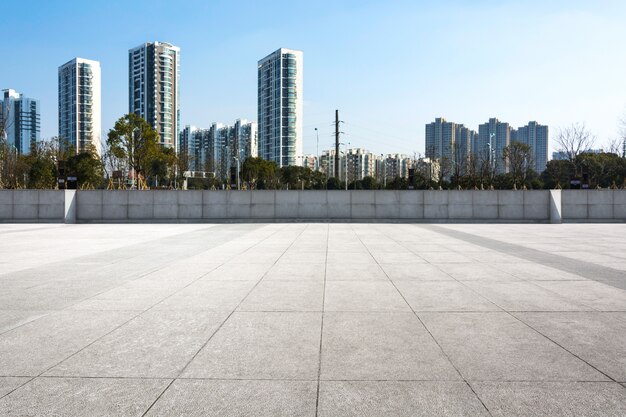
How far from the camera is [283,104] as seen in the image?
4670 inches

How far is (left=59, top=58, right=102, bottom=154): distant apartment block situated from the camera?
117 metres

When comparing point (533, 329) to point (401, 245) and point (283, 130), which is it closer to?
point (401, 245)

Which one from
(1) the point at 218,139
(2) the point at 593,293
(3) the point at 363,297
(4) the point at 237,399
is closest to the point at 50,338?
(4) the point at 237,399

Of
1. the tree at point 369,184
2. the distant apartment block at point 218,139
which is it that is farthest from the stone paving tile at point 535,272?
the distant apartment block at point 218,139

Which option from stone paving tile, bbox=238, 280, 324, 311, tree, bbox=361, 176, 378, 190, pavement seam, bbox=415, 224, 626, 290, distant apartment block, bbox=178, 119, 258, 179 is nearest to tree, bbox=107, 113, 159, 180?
tree, bbox=361, 176, 378, 190

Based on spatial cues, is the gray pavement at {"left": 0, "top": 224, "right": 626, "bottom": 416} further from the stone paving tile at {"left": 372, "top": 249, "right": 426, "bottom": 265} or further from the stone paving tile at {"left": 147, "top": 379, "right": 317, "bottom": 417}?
the stone paving tile at {"left": 372, "top": 249, "right": 426, "bottom": 265}

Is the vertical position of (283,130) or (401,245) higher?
(283,130)

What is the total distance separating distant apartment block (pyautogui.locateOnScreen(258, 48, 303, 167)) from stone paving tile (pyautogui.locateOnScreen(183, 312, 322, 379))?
115 m

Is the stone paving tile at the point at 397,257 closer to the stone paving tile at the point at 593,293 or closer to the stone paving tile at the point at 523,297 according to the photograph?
the stone paving tile at the point at 523,297

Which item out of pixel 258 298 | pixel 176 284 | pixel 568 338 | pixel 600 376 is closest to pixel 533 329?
pixel 568 338

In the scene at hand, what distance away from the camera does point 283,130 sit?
120688 mm

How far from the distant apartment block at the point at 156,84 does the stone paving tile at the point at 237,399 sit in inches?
5300

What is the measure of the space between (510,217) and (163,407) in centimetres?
2626

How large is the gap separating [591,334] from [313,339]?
115 inches
